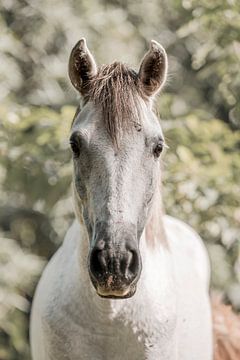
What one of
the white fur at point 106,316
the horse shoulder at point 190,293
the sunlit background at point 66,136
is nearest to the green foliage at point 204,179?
the sunlit background at point 66,136

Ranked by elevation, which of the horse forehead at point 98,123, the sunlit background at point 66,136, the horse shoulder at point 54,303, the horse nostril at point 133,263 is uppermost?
the horse forehead at point 98,123

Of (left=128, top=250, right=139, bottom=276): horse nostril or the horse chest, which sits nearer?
(left=128, top=250, right=139, bottom=276): horse nostril

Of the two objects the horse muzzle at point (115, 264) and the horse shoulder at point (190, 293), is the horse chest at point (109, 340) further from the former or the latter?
the horse muzzle at point (115, 264)

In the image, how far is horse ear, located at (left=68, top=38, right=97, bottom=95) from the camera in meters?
3.46

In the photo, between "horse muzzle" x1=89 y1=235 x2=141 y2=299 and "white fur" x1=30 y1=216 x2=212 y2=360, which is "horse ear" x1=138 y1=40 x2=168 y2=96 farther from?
"horse muzzle" x1=89 y1=235 x2=141 y2=299

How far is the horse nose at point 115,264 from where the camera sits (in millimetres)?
3021

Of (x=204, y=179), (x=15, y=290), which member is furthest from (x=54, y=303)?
(x=15, y=290)

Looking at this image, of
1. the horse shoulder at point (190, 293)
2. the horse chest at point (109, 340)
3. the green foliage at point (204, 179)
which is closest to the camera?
the horse chest at point (109, 340)

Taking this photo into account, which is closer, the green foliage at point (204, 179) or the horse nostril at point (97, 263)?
the horse nostril at point (97, 263)

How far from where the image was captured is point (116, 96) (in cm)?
333

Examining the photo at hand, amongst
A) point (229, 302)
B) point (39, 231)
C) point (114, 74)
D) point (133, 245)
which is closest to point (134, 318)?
point (133, 245)

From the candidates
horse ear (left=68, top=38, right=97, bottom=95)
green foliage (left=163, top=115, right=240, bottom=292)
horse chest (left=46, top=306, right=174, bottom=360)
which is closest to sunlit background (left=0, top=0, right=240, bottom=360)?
green foliage (left=163, top=115, right=240, bottom=292)

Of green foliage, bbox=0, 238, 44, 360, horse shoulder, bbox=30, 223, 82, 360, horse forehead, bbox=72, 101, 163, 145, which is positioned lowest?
green foliage, bbox=0, 238, 44, 360

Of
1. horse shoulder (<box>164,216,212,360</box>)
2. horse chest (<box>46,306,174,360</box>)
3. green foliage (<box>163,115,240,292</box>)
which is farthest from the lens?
green foliage (<box>163,115,240,292</box>)
